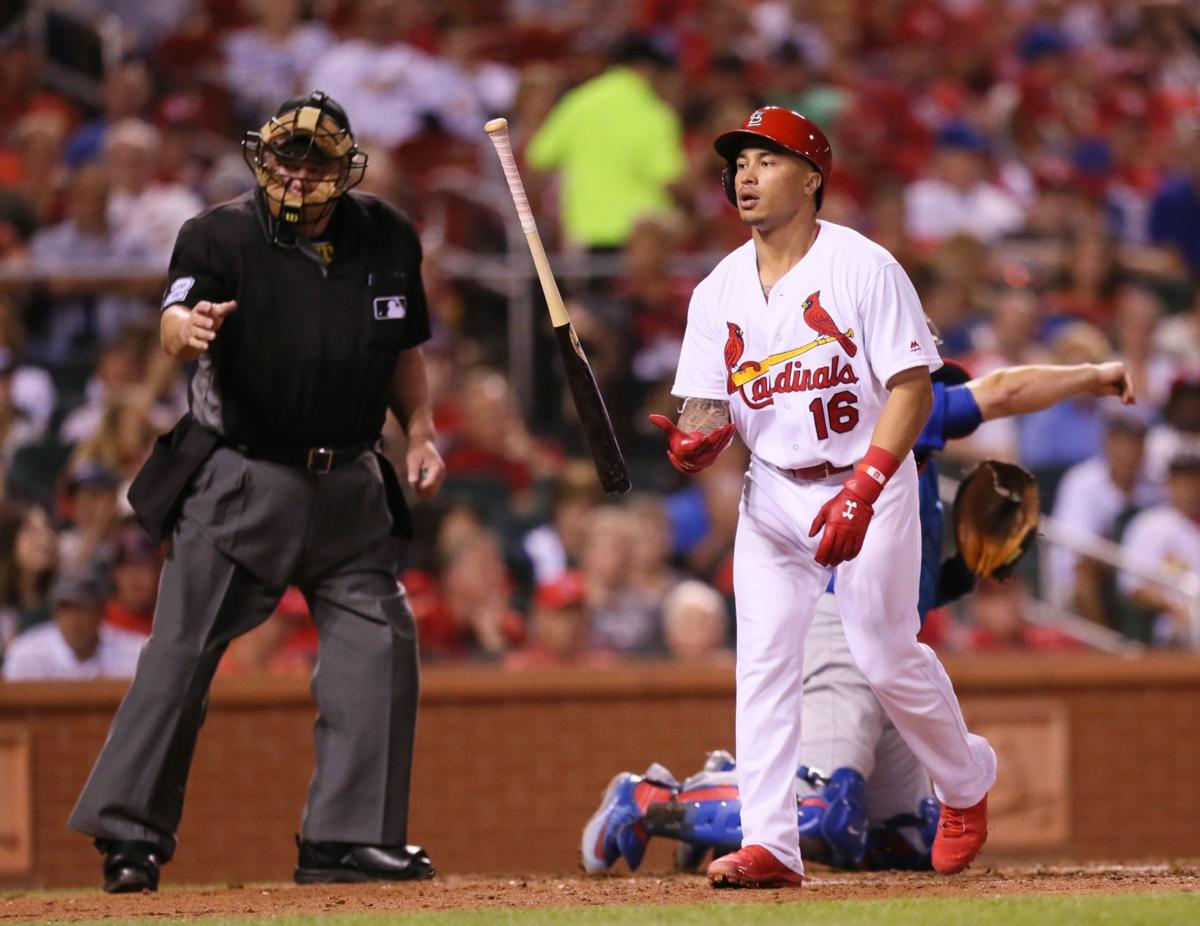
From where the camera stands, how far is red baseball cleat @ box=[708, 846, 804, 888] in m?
4.79

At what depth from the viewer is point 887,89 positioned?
44.1 ft

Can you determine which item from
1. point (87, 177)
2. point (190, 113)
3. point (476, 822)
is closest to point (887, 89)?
point (190, 113)

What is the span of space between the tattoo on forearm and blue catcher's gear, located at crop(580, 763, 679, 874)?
130cm

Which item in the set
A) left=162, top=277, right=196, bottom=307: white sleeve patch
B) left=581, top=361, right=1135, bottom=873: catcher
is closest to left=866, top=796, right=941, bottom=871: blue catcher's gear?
left=581, top=361, right=1135, bottom=873: catcher

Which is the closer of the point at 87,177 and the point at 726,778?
the point at 726,778

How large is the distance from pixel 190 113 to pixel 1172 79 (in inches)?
316

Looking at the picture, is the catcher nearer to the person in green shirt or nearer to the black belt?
the black belt

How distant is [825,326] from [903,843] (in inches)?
70.5

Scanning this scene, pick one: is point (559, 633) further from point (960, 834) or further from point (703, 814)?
point (960, 834)

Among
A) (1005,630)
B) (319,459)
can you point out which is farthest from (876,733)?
(1005,630)

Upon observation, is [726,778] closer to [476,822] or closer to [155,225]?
[476,822]

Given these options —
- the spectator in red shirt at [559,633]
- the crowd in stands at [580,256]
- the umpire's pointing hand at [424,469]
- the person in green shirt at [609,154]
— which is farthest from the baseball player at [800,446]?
the person in green shirt at [609,154]

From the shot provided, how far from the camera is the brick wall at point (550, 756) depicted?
7523mm

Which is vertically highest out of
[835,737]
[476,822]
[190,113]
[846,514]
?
[190,113]
